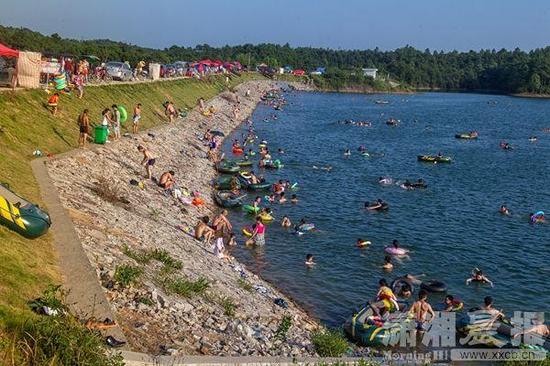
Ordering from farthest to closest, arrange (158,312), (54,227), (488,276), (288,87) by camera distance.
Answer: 1. (288,87)
2. (488,276)
3. (54,227)
4. (158,312)

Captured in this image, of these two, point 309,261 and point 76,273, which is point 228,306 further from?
point 309,261

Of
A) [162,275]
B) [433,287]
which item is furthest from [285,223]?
[162,275]

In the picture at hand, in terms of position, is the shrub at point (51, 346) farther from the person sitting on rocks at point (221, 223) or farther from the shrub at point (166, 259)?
the person sitting on rocks at point (221, 223)

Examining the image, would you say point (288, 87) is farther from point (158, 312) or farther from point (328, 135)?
point (158, 312)

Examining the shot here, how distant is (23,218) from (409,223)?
23.9 metres

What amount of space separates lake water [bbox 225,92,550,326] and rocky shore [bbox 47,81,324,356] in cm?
306

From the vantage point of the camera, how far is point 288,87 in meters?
182

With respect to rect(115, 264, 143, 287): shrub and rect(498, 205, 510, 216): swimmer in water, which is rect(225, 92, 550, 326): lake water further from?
rect(115, 264, 143, 287): shrub

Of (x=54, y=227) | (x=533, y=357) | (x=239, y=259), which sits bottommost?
(x=239, y=259)

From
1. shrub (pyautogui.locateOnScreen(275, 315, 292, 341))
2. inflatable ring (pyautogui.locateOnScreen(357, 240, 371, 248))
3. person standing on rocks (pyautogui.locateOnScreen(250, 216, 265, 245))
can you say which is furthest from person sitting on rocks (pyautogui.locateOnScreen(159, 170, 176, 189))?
shrub (pyautogui.locateOnScreen(275, 315, 292, 341))

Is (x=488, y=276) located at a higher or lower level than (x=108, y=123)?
lower

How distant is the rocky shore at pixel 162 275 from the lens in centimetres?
1386

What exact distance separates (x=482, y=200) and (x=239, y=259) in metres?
22.3

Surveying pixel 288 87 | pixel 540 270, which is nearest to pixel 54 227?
pixel 540 270
